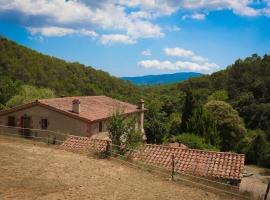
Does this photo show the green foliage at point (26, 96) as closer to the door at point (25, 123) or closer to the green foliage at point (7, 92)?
the green foliage at point (7, 92)

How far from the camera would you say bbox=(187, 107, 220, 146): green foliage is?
4549 centimetres

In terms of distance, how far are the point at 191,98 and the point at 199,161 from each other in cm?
2888

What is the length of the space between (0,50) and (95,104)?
2003 inches

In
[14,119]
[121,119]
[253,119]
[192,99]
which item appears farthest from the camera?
[253,119]

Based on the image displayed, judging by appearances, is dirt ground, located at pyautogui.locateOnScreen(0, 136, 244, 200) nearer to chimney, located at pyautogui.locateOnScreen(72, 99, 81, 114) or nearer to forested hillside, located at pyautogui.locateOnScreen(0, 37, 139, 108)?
chimney, located at pyautogui.locateOnScreen(72, 99, 81, 114)

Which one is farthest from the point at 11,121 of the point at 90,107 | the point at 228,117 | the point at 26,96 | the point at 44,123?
the point at 228,117

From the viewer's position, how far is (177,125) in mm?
57375

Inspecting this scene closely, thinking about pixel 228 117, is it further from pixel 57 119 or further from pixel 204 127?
pixel 57 119

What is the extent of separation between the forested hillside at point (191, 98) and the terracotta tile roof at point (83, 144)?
15.0m

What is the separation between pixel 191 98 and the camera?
1986 inches

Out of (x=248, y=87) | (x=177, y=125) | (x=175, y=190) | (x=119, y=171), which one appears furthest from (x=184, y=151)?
(x=248, y=87)

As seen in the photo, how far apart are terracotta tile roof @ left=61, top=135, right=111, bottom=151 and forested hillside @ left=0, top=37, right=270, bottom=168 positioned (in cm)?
1504

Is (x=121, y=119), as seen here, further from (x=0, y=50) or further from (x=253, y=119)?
(x=0, y=50)

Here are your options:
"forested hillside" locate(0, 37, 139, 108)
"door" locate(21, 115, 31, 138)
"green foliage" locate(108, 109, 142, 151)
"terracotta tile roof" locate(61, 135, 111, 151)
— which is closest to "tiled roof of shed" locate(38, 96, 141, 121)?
"door" locate(21, 115, 31, 138)
